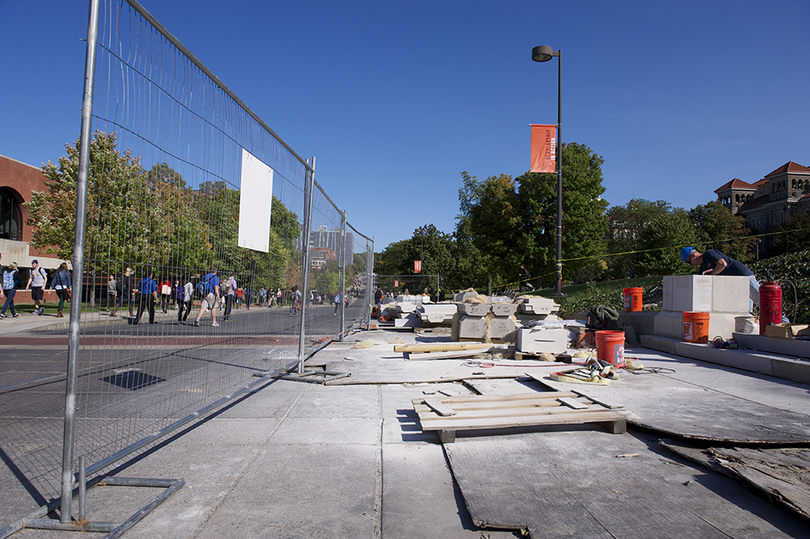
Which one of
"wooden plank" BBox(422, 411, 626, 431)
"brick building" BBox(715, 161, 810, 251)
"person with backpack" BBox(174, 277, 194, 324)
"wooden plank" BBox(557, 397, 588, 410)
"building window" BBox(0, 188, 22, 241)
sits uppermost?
"brick building" BBox(715, 161, 810, 251)

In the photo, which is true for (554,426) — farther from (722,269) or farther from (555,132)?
(555,132)

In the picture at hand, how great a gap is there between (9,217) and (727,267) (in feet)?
122

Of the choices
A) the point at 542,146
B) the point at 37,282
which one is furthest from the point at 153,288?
the point at 37,282

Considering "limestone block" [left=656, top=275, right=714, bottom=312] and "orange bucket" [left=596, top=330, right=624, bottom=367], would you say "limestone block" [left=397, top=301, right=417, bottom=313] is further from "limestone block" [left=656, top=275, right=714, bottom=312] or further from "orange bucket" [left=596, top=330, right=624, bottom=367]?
"orange bucket" [left=596, top=330, right=624, bottom=367]

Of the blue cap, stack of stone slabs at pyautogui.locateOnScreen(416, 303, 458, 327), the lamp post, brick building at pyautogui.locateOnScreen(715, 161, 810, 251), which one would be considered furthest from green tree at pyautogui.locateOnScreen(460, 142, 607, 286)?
brick building at pyautogui.locateOnScreen(715, 161, 810, 251)

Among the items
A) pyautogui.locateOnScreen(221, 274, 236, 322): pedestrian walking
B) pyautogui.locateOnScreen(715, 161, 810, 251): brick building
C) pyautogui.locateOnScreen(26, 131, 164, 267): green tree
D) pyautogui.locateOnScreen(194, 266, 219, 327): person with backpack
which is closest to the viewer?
pyautogui.locateOnScreen(26, 131, 164, 267): green tree

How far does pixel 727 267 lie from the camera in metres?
9.22

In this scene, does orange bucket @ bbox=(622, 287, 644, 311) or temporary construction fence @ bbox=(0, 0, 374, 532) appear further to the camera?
orange bucket @ bbox=(622, 287, 644, 311)

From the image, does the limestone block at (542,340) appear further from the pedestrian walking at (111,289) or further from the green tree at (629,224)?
the green tree at (629,224)

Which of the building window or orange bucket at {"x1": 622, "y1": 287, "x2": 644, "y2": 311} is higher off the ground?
the building window

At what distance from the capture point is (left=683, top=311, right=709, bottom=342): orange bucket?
28.6 ft

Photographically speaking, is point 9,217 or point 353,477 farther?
point 9,217

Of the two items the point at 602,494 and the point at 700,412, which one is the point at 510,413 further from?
the point at 700,412

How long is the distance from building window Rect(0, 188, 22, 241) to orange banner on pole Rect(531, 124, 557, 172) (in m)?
31.4
